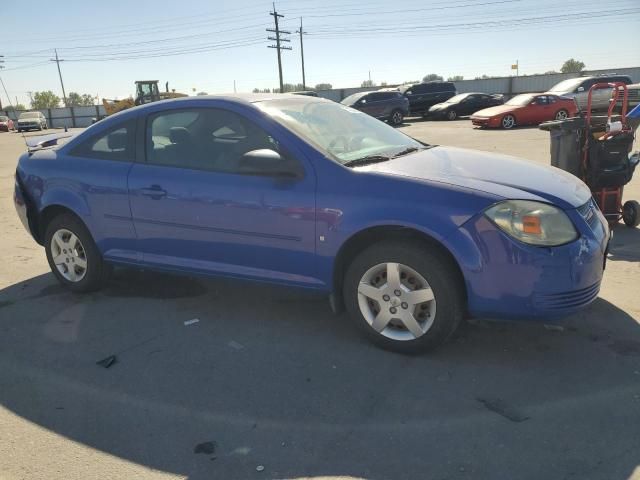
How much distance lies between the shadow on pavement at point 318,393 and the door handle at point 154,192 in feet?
3.11

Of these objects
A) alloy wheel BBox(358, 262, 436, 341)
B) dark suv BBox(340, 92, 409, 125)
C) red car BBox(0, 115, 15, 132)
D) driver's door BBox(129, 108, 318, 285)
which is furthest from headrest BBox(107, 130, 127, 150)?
red car BBox(0, 115, 15, 132)

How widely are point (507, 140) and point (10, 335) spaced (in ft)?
47.7

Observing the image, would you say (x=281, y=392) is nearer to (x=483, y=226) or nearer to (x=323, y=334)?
(x=323, y=334)

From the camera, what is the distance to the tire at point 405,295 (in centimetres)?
312

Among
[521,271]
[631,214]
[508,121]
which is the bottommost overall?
[508,121]

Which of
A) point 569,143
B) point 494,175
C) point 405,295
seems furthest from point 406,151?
point 569,143

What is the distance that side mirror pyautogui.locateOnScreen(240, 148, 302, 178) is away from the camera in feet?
11.2

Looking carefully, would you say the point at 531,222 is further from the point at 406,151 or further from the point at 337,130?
the point at 337,130

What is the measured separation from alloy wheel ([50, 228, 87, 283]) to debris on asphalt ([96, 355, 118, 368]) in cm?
135

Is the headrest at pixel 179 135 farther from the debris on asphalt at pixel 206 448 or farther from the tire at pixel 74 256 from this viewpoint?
the debris on asphalt at pixel 206 448

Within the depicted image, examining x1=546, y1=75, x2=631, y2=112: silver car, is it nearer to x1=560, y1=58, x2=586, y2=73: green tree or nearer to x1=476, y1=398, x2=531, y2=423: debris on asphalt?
x1=476, y1=398, x2=531, y2=423: debris on asphalt

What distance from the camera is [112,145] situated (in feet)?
14.1

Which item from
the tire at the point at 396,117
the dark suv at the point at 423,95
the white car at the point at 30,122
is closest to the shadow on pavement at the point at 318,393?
the tire at the point at 396,117

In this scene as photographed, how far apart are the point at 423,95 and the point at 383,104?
15.0 feet
